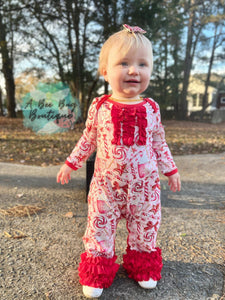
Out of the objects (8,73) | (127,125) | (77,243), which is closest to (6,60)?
(8,73)

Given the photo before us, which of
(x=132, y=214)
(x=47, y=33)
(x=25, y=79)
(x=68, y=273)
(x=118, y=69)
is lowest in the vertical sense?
(x=68, y=273)

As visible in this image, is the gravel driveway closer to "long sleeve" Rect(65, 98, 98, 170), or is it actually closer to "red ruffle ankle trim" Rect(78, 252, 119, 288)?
"red ruffle ankle trim" Rect(78, 252, 119, 288)

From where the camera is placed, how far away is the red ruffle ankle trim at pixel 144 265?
1.46m

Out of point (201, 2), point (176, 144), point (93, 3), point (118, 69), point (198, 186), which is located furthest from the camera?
point (201, 2)

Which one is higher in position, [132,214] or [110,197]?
[110,197]

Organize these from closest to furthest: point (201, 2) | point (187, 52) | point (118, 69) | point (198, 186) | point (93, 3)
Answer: point (118, 69) → point (198, 186) → point (93, 3) → point (201, 2) → point (187, 52)

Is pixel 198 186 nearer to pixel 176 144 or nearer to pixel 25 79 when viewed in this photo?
pixel 176 144

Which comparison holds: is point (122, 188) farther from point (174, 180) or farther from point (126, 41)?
point (126, 41)

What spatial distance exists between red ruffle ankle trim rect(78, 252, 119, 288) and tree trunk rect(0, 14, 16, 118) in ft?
24.3

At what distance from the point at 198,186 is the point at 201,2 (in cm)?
847

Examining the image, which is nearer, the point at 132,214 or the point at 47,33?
the point at 132,214

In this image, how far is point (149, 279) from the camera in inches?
57.0

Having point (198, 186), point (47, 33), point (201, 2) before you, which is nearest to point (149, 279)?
point (198, 186)

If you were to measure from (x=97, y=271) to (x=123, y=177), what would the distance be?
525 mm
